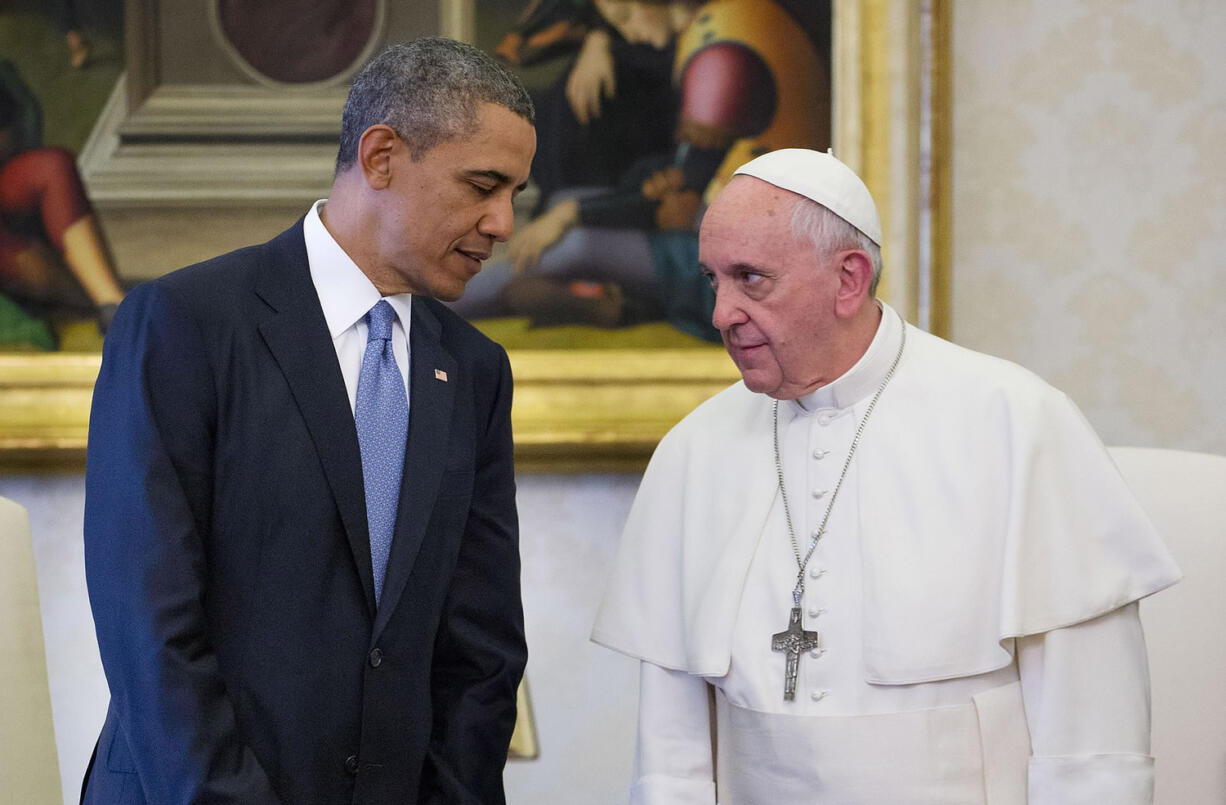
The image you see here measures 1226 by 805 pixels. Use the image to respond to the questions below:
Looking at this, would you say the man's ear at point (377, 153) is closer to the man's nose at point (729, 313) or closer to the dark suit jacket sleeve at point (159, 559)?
the dark suit jacket sleeve at point (159, 559)

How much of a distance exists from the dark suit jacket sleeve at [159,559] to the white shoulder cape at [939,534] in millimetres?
749

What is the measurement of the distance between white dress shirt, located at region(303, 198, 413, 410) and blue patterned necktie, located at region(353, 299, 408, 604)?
15 millimetres

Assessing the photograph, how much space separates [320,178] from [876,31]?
1.40 meters

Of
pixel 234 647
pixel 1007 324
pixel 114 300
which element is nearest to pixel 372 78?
pixel 234 647

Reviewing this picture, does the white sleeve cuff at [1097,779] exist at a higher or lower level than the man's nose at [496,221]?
lower

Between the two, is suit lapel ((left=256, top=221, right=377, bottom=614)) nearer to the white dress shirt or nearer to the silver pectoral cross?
the white dress shirt

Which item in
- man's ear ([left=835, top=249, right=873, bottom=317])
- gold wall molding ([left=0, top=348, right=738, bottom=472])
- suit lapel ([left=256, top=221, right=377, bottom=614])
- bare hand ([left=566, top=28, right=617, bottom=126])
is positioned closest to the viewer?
suit lapel ([left=256, top=221, right=377, bottom=614])

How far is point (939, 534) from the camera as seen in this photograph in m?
1.99

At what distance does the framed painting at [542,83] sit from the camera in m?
3.02

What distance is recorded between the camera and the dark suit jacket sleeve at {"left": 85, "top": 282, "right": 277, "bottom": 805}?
1633mm

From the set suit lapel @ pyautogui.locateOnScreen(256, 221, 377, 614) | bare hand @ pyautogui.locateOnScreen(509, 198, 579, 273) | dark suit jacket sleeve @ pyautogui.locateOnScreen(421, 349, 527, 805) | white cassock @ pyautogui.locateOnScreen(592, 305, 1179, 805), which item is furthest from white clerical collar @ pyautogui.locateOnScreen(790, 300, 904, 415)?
bare hand @ pyautogui.locateOnScreen(509, 198, 579, 273)

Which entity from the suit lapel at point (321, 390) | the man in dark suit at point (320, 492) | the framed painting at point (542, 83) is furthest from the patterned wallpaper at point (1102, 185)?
the suit lapel at point (321, 390)

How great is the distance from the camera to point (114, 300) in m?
3.02

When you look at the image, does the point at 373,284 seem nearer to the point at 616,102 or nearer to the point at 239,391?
the point at 239,391
